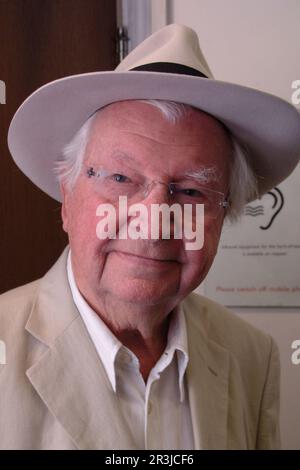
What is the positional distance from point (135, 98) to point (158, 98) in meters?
0.02

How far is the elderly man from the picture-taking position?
1.42ft

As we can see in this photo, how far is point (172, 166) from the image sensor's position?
1.43ft

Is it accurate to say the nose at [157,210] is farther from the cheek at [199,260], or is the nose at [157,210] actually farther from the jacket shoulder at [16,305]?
the jacket shoulder at [16,305]

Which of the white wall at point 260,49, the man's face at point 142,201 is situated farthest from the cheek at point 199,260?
the white wall at point 260,49

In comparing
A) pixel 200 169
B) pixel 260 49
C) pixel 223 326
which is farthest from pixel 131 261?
pixel 260 49

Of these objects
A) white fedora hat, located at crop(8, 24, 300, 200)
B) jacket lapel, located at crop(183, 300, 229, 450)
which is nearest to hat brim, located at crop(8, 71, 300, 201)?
white fedora hat, located at crop(8, 24, 300, 200)

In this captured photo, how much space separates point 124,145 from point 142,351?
238 millimetres

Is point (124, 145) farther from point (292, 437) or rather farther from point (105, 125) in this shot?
point (292, 437)

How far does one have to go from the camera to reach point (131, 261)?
0.44m

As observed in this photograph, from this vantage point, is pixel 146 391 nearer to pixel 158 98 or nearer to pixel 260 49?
pixel 158 98

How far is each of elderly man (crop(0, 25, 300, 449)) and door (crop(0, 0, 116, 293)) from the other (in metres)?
0.03

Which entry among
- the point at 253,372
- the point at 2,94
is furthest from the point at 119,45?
the point at 253,372

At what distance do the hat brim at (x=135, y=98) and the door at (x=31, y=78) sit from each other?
0.08 ft

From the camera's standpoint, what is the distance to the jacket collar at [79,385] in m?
0.44
